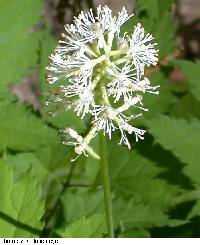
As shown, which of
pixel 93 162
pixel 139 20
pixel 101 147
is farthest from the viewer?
pixel 93 162

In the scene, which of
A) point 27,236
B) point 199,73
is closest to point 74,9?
point 199,73

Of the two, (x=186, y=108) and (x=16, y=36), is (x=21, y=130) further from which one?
(x=186, y=108)

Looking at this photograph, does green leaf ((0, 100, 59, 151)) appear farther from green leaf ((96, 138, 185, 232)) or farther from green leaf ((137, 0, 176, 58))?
green leaf ((137, 0, 176, 58))

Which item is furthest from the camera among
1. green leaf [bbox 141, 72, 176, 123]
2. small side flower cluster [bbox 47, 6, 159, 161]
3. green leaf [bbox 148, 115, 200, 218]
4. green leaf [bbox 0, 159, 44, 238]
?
green leaf [bbox 141, 72, 176, 123]

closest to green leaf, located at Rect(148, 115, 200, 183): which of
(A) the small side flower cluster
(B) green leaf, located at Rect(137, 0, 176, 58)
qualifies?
(B) green leaf, located at Rect(137, 0, 176, 58)

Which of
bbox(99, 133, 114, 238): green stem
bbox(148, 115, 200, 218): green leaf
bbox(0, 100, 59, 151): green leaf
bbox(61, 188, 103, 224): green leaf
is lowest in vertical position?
bbox(99, 133, 114, 238): green stem


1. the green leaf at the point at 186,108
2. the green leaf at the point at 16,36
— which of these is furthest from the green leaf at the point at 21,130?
the green leaf at the point at 186,108

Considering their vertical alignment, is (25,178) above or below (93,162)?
below

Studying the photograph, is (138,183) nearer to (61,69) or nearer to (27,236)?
(27,236)
